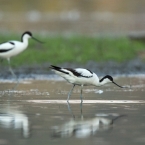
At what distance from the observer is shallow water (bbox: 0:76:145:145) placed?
908 cm

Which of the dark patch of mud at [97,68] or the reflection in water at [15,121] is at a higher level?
the dark patch of mud at [97,68]

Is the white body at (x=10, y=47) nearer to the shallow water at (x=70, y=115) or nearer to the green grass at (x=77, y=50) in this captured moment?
the green grass at (x=77, y=50)

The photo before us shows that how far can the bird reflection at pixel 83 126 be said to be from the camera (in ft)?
30.9

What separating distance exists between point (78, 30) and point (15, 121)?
947 inches

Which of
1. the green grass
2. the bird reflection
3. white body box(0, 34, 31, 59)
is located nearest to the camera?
the bird reflection

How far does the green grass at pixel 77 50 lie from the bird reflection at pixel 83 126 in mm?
10128

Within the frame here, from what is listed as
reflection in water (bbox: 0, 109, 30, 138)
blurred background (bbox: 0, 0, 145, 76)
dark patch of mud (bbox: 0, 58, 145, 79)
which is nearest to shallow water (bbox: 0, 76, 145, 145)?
reflection in water (bbox: 0, 109, 30, 138)

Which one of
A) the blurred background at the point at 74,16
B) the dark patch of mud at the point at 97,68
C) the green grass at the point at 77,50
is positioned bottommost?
the dark patch of mud at the point at 97,68

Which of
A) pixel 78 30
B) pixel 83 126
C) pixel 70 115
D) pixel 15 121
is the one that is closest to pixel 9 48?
pixel 70 115

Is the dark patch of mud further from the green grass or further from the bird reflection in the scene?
the bird reflection

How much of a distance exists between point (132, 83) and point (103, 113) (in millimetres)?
5023

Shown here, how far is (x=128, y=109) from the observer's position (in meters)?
11.9

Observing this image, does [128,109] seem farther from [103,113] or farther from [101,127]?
[101,127]

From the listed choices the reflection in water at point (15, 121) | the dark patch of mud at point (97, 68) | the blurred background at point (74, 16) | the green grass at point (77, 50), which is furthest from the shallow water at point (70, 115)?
the blurred background at point (74, 16)
